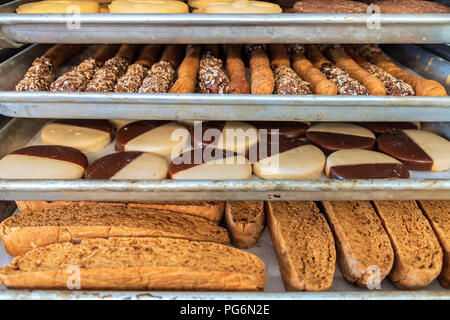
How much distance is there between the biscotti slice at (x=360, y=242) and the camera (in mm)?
1380

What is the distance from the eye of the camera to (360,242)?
1.48 metres

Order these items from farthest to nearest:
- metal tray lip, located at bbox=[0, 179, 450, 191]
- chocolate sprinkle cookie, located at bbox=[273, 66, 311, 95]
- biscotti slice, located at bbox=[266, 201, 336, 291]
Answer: chocolate sprinkle cookie, located at bbox=[273, 66, 311, 95] < biscotti slice, located at bbox=[266, 201, 336, 291] < metal tray lip, located at bbox=[0, 179, 450, 191]

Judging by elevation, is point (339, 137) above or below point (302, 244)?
above

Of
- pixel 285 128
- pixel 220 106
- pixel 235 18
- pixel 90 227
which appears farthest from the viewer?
pixel 285 128

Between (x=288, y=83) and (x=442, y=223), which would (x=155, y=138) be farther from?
(x=442, y=223)

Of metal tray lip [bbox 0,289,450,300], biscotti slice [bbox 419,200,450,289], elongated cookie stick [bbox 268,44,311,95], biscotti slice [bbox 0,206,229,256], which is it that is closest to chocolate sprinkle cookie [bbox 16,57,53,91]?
biscotti slice [bbox 0,206,229,256]

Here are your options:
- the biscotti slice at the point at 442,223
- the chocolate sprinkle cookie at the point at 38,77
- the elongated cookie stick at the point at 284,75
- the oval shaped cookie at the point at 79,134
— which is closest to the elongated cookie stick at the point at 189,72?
the elongated cookie stick at the point at 284,75

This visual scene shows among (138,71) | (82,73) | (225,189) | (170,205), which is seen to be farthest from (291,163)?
(82,73)

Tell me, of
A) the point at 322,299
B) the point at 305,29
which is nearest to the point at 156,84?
the point at 305,29

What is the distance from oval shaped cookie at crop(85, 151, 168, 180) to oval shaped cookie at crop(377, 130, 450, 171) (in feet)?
3.67

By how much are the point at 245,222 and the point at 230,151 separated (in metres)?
0.35

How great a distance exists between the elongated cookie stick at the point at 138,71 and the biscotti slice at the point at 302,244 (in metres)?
0.87

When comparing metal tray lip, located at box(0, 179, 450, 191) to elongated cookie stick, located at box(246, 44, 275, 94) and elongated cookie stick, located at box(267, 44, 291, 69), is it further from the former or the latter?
elongated cookie stick, located at box(267, 44, 291, 69)

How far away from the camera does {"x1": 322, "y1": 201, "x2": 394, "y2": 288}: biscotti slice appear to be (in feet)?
4.53
